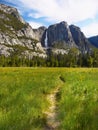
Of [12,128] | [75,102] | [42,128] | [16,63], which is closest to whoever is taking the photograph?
[12,128]

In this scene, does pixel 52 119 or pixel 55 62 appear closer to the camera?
pixel 52 119

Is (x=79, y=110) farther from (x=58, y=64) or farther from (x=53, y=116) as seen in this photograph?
(x=58, y=64)

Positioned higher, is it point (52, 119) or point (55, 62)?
point (55, 62)

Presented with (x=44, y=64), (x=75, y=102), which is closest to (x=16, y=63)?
(x=44, y=64)

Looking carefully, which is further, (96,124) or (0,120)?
(0,120)

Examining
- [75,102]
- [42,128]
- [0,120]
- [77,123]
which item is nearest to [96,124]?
[77,123]

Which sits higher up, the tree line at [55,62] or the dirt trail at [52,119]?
the tree line at [55,62]

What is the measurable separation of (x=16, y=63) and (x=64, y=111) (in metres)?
136

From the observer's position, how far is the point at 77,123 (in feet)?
30.8

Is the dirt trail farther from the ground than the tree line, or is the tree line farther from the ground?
the tree line

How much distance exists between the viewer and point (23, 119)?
1012 cm

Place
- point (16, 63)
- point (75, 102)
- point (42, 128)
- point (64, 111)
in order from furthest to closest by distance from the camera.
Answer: point (16, 63)
point (75, 102)
point (64, 111)
point (42, 128)

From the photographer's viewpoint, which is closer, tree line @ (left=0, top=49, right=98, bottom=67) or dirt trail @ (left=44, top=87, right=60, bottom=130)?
dirt trail @ (left=44, top=87, right=60, bottom=130)

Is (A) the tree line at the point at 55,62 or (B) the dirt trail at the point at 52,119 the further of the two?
(A) the tree line at the point at 55,62
